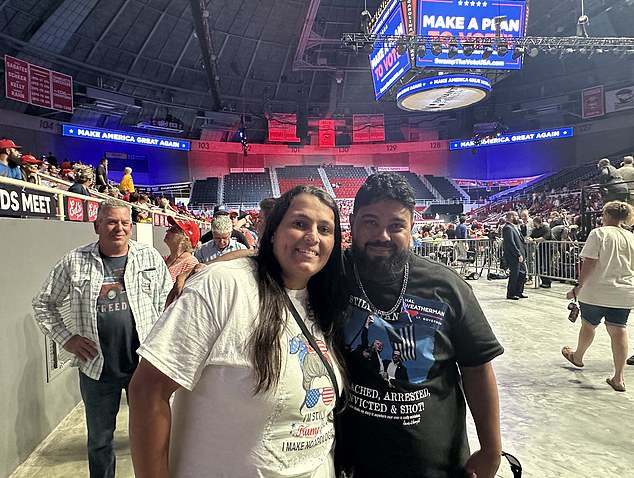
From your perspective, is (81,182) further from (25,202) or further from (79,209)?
(25,202)

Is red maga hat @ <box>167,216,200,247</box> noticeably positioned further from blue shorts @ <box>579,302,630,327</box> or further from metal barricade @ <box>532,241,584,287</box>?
metal barricade @ <box>532,241,584,287</box>

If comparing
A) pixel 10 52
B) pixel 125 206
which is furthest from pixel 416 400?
pixel 10 52

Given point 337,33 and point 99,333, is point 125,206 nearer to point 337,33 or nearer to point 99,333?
point 99,333

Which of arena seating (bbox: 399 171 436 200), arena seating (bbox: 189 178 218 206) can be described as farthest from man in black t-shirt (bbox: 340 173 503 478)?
arena seating (bbox: 399 171 436 200)

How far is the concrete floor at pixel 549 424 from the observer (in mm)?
2350

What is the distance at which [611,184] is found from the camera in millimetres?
6523

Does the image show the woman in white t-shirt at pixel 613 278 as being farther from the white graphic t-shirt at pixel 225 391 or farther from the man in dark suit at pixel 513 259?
the man in dark suit at pixel 513 259

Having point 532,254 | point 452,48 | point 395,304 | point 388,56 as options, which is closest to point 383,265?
point 395,304

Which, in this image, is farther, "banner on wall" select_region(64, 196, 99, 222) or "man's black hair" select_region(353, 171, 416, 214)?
"banner on wall" select_region(64, 196, 99, 222)

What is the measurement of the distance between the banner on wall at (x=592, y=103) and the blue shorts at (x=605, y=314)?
24916mm

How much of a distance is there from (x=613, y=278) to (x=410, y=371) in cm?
307

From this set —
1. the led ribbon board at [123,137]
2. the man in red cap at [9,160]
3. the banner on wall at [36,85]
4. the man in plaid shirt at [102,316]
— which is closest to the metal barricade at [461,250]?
the man in red cap at [9,160]

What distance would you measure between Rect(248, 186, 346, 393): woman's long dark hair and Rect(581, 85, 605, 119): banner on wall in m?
27.9

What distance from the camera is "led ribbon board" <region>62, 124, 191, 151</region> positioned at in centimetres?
1877
